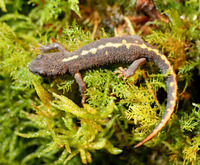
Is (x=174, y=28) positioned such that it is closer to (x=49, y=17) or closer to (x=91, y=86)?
(x=91, y=86)

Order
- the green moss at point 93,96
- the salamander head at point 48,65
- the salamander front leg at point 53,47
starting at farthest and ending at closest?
the salamander front leg at point 53,47 < the salamander head at point 48,65 < the green moss at point 93,96

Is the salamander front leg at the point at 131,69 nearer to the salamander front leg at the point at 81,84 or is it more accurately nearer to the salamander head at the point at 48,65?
the salamander front leg at the point at 81,84

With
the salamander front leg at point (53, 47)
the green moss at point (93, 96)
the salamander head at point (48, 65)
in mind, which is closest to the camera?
the green moss at point (93, 96)


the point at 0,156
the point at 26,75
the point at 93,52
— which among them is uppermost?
the point at 93,52

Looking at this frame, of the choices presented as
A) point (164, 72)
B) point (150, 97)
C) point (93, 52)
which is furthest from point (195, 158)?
point (93, 52)

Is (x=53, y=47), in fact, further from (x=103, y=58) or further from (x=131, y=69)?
(x=131, y=69)

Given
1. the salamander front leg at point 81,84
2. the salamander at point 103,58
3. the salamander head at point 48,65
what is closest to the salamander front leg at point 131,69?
the salamander at point 103,58

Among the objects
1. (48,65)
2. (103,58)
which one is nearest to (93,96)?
(103,58)

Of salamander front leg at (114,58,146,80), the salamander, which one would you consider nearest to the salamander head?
the salamander
